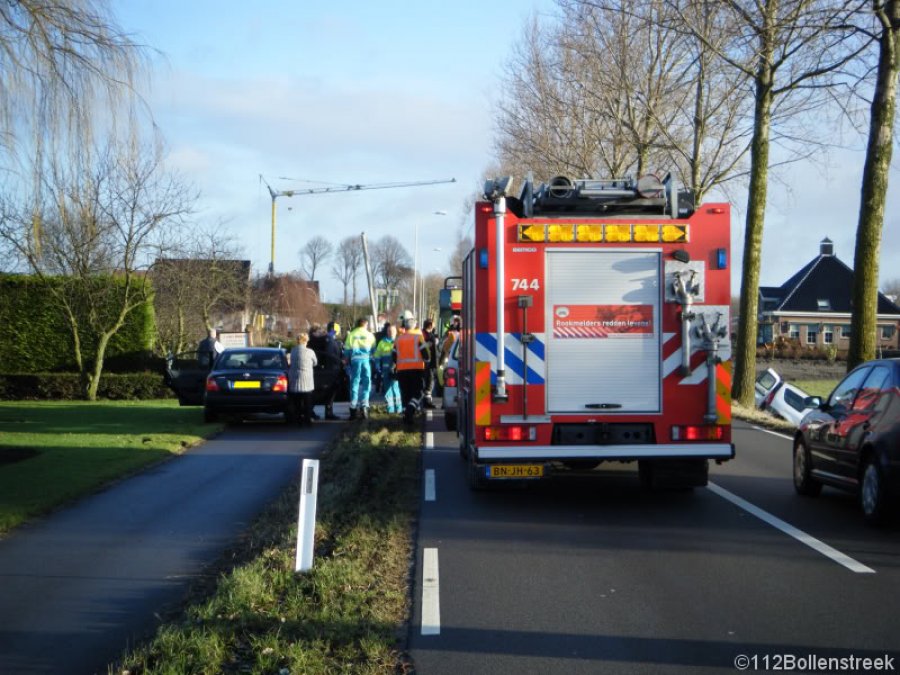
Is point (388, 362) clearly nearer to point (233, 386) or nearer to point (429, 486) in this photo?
point (233, 386)

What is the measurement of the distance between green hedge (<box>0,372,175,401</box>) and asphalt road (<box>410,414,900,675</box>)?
18.7m

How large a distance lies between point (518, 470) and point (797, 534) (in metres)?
2.59

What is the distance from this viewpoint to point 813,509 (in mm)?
10086

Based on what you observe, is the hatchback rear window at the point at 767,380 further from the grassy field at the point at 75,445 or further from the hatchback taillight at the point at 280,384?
the grassy field at the point at 75,445

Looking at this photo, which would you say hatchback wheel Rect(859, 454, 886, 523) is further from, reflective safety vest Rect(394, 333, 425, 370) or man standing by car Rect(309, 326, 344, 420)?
man standing by car Rect(309, 326, 344, 420)

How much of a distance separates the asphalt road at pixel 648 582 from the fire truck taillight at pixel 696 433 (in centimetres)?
75

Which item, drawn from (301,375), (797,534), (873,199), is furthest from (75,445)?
(873,199)

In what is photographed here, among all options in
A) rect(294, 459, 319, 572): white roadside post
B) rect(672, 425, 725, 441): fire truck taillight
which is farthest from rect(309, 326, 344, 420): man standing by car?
rect(294, 459, 319, 572): white roadside post

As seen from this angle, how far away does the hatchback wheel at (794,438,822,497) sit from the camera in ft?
35.6

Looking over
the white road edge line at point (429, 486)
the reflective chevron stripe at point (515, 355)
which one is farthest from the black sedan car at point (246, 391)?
the reflective chevron stripe at point (515, 355)

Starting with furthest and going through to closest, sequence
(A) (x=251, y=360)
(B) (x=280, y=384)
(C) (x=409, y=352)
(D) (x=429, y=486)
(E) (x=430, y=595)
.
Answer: (A) (x=251, y=360) → (B) (x=280, y=384) → (C) (x=409, y=352) → (D) (x=429, y=486) → (E) (x=430, y=595)

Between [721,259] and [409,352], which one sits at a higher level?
[721,259]

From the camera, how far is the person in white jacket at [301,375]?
60.5 ft

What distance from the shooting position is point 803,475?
10992 millimetres
